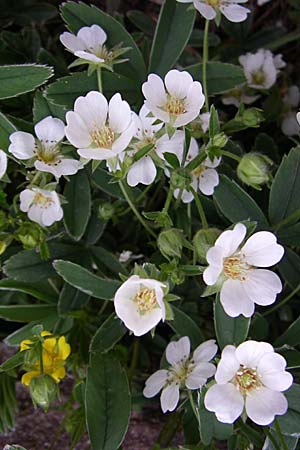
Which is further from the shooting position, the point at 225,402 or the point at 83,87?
the point at 83,87

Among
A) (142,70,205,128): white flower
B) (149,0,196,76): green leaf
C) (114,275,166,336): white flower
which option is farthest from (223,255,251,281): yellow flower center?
(149,0,196,76): green leaf

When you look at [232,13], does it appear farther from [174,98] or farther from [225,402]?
[225,402]

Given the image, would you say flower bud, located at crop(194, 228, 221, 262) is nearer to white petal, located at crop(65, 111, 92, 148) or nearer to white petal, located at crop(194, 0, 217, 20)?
white petal, located at crop(65, 111, 92, 148)

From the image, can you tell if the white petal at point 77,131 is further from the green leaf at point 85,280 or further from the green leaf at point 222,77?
the green leaf at point 222,77

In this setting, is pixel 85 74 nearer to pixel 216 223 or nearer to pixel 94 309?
pixel 216 223

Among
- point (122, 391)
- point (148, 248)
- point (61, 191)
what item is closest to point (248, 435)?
point (122, 391)

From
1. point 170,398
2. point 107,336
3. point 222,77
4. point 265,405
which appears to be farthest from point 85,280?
point 222,77

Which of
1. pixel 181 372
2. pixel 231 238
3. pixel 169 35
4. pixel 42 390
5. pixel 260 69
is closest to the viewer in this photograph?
pixel 231 238
